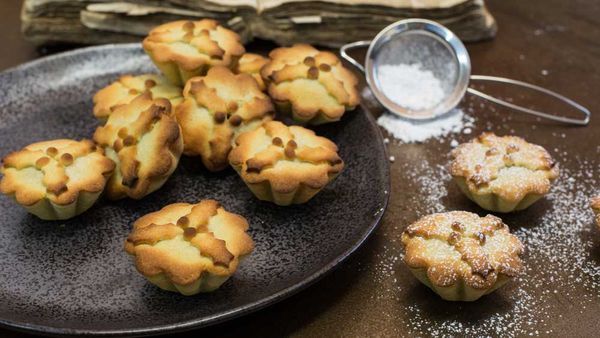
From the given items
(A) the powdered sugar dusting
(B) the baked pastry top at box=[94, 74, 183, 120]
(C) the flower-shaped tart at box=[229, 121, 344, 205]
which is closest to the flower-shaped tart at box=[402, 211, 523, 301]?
(A) the powdered sugar dusting

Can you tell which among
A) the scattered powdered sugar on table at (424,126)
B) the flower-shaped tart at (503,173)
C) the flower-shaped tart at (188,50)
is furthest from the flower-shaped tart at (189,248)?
the scattered powdered sugar on table at (424,126)

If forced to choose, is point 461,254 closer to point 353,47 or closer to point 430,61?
point 430,61

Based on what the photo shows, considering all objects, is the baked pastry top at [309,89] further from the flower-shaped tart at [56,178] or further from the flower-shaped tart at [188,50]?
the flower-shaped tart at [56,178]

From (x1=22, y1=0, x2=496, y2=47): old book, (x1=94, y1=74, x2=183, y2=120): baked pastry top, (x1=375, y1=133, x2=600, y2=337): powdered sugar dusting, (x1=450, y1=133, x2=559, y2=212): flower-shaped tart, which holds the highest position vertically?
(x1=94, y1=74, x2=183, y2=120): baked pastry top

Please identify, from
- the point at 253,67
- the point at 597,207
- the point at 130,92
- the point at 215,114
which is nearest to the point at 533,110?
the point at 597,207

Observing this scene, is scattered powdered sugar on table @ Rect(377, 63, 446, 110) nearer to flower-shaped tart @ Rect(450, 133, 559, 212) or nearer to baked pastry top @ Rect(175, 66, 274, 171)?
flower-shaped tart @ Rect(450, 133, 559, 212)

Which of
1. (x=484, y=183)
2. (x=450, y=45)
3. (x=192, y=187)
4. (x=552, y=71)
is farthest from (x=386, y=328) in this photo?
(x=552, y=71)
